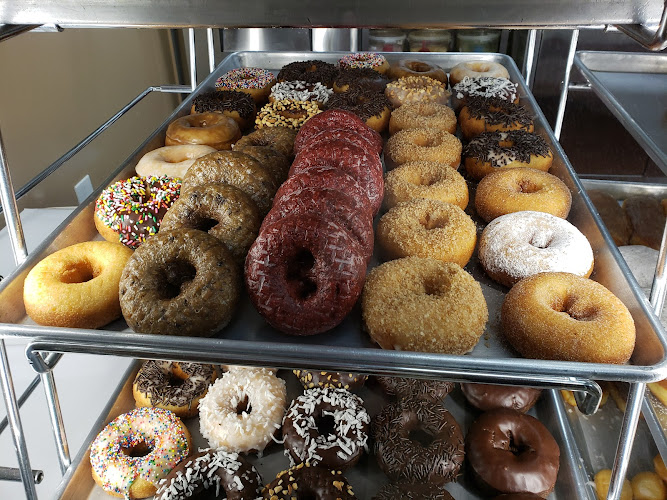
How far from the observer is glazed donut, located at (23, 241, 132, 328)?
1.14 m

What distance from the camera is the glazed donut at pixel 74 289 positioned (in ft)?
3.75

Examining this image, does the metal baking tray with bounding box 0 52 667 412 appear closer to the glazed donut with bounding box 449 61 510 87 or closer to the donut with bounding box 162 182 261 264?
the donut with bounding box 162 182 261 264

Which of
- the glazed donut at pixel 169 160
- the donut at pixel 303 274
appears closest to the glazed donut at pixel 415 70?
the glazed donut at pixel 169 160

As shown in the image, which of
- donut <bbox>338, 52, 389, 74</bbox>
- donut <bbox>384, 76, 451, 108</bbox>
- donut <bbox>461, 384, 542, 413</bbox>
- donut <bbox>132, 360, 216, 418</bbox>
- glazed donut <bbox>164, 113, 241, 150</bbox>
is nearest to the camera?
donut <bbox>461, 384, 542, 413</bbox>

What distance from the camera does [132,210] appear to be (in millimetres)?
1422

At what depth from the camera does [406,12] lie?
819mm

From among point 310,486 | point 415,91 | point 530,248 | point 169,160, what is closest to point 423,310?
point 530,248

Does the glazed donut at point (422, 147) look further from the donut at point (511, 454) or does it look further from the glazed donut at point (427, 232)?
the donut at point (511, 454)

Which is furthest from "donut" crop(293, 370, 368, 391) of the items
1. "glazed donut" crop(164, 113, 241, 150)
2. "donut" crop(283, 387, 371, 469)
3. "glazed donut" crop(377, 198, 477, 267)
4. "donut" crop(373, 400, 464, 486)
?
"glazed donut" crop(164, 113, 241, 150)

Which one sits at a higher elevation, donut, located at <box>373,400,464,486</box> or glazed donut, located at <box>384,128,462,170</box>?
glazed donut, located at <box>384,128,462,170</box>

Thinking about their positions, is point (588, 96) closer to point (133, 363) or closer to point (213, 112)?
point (213, 112)

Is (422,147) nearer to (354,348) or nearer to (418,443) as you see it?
(418,443)

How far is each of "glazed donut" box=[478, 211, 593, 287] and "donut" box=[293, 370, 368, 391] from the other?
60cm

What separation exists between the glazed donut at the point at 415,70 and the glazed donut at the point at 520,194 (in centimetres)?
90
